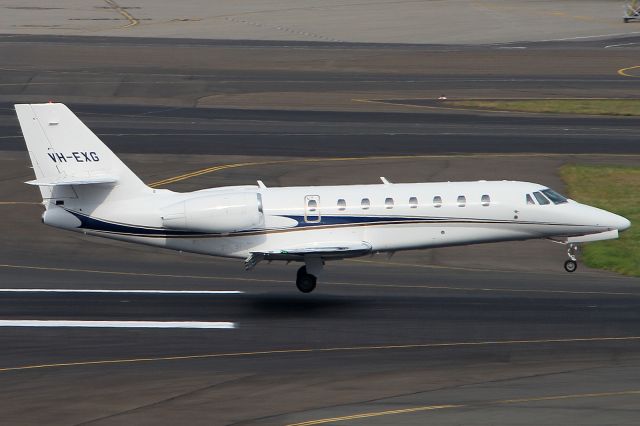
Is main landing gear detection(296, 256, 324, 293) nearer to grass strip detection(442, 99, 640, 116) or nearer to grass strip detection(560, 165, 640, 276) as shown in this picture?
grass strip detection(560, 165, 640, 276)

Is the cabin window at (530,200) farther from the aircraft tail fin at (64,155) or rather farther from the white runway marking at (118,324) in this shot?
the aircraft tail fin at (64,155)

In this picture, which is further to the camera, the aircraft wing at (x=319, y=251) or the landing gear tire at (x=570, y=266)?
the landing gear tire at (x=570, y=266)

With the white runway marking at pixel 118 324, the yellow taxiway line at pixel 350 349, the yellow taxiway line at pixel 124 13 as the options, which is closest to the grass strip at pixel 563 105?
the yellow taxiway line at pixel 350 349

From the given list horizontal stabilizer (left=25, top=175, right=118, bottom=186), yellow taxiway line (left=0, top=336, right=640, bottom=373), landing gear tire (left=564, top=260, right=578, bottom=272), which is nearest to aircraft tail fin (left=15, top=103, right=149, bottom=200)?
horizontal stabilizer (left=25, top=175, right=118, bottom=186)

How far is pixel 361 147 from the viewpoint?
63781 millimetres

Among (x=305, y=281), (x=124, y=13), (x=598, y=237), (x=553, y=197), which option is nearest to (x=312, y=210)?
(x=305, y=281)

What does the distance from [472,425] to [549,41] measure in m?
81.6

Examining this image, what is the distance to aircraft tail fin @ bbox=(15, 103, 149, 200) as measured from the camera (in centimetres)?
3659

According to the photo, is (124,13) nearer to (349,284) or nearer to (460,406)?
(349,284)

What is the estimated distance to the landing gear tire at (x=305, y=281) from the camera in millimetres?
38188

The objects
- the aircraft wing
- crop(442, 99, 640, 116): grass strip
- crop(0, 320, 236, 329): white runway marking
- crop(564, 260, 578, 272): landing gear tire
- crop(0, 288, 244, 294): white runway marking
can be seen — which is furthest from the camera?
crop(442, 99, 640, 116): grass strip

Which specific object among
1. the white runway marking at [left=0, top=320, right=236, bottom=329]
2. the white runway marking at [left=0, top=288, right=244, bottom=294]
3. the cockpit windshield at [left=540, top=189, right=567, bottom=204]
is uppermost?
the cockpit windshield at [left=540, top=189, right=567, bottom=204]

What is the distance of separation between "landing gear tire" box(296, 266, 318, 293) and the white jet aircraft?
890 millimetres

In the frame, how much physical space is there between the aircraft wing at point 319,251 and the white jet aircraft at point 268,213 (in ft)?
0.14
